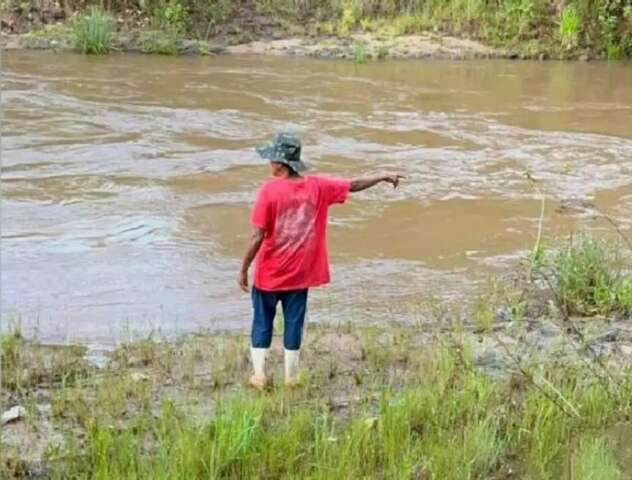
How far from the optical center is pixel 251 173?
38.6 feet

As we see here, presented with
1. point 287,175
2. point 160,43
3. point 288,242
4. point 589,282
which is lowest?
point 589,282

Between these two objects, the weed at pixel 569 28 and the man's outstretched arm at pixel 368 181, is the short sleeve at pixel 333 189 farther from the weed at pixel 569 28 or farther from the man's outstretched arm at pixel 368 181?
the weed at pixel 569 28

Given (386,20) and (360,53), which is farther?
(386,20)

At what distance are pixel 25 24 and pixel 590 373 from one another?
18.1 metres

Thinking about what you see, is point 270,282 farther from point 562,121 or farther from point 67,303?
point 562,121

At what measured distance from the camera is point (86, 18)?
2019 centimetres

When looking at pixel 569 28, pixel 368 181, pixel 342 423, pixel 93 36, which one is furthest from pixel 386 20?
pixel 342 423

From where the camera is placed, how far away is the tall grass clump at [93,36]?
1953cm

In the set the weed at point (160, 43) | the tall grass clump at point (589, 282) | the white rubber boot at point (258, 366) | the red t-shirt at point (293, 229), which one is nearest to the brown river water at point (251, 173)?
the weed at point (160, 43)

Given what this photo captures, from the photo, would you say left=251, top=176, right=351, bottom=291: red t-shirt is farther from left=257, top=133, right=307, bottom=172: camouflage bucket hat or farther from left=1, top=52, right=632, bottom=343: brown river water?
left=1, top=52, right=632, bottom=343: brown river water

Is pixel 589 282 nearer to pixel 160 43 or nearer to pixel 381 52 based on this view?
pixel 381 52

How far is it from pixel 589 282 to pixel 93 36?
14055 mm

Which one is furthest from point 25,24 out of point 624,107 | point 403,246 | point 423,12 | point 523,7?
point 403,246

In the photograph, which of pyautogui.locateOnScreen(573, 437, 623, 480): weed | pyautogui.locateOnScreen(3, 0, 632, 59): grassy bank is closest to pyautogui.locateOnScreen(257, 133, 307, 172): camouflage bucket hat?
pyautogui.locateOnScreen(573, 437, 623, 480): weed
